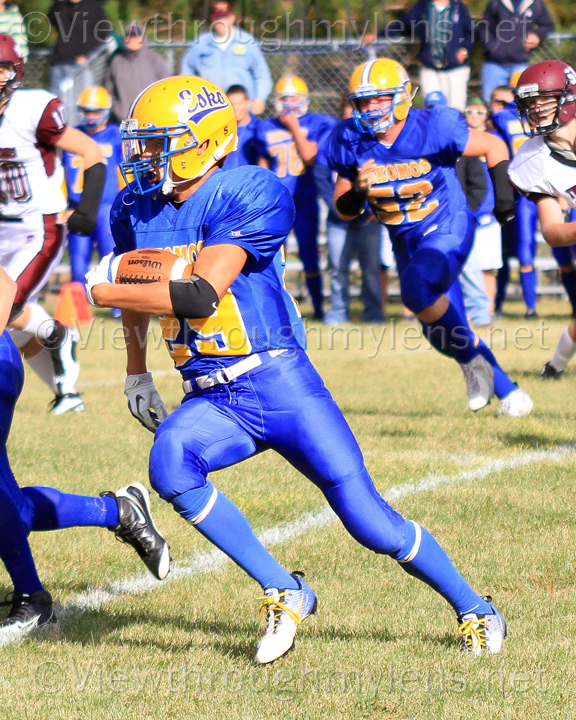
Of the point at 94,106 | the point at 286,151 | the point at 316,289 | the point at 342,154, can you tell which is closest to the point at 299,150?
the point at 286,151

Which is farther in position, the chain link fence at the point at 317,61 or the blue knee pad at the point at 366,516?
the chain link fence at the point at 317,61

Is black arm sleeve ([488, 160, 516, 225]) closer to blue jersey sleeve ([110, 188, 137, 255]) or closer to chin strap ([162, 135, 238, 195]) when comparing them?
chin strap ([162, 135, 238, 195])

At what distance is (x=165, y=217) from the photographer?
9.67ft

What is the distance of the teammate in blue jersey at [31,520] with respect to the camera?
3.16 m

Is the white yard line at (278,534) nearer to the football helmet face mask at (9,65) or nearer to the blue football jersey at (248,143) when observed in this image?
the football helmet face mask at (9,65)

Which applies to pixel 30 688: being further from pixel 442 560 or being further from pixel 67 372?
pixel 67 372

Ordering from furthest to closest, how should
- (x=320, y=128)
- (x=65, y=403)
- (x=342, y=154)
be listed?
1. (x=320, y=128)
2. (x=65, y=403)
3. (x=342, y=154)

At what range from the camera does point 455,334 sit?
18.3ft

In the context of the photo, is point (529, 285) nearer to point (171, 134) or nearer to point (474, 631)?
point (474, 631)

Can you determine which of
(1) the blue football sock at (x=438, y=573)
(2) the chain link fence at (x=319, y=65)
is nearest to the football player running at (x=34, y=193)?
(1) the blue football sock at (x=438, y=573)

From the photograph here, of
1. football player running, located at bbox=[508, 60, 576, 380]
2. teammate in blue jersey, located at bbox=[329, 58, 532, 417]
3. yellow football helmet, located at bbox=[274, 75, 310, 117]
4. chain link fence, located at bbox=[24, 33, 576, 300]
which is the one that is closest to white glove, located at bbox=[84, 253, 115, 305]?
football player running, located at bbox=[508, 60, 576, 380]

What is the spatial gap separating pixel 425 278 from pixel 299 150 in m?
4.57

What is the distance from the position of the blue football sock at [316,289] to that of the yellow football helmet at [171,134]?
24.1ft

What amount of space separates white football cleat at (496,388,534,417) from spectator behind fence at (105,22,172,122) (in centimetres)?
632
